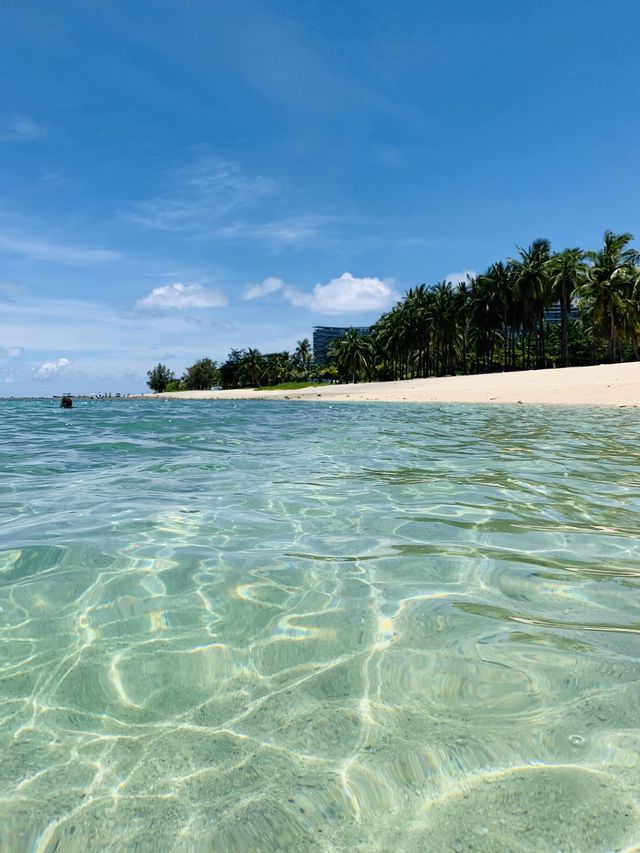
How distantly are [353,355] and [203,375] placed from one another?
54.3 m

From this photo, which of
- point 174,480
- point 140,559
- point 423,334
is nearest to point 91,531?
point 140,559

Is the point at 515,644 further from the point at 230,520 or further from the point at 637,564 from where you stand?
the point at 230,520

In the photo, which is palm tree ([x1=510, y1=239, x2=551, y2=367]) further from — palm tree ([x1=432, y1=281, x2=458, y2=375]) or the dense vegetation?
palm tree ([x1=432, y1=281, x2=458, y2=375])

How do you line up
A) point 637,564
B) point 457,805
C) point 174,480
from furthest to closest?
point 174,480 < point 637,564 < point 457,805

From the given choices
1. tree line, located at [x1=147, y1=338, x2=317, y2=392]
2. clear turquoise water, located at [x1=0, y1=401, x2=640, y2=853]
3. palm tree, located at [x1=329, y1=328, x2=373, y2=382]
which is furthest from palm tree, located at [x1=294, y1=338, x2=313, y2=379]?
clear turquoise water, located at [x1=0, y1=401, x2=640, y2=853]

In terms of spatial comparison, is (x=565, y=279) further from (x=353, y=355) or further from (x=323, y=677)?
(x=323, y=677)

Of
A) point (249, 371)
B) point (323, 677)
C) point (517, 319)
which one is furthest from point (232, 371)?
point (323, 677)

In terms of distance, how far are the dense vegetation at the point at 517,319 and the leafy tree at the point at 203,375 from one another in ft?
95.1

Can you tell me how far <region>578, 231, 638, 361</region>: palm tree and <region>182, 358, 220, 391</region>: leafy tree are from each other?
9399 centimetres

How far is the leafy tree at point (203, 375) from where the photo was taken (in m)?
128

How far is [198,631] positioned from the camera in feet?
9.43

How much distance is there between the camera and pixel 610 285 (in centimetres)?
4716

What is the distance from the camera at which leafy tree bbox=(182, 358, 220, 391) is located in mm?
127562

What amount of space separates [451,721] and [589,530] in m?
2.98
